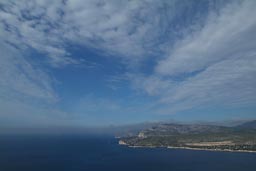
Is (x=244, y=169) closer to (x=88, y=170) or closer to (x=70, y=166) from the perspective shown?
(x=88, y=170)

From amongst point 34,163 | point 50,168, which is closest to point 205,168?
point 50,168

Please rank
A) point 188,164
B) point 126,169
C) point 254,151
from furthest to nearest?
1. point 254,151
2. point 188,164
3. point 126,169

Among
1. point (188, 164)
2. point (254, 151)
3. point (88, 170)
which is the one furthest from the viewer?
point (254, 151)

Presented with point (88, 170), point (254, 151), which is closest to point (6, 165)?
point (88, 170)

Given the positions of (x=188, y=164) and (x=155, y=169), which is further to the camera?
(x=188, y=164)

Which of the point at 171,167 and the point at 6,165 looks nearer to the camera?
the point at 6,165

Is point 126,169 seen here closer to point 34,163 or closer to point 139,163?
point 139,163

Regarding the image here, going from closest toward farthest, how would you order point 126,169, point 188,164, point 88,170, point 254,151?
point 88,170
point 126,169
point 188,164
point 254,151

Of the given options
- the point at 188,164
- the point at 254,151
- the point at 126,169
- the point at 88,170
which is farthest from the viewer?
the point at 254,151

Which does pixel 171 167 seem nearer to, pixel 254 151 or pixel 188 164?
pixel 188 164
